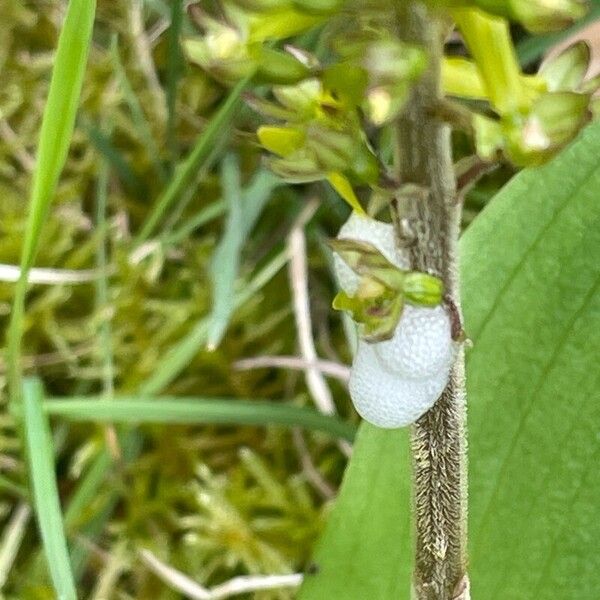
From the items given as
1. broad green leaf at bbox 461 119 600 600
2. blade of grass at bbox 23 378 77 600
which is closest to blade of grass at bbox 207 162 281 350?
blade of grass at bbox 23 378 77 600

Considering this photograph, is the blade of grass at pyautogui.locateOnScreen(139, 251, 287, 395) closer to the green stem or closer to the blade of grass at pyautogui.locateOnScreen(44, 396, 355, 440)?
the blade of grass at pyautogui.locateOnScreen(44, 396, 355, 440)

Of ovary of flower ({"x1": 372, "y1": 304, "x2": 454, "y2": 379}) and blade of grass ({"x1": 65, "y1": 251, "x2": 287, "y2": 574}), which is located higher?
ovary of flower ({"x1": 372, "y1": 304, "x2": 454, "y2": 379})

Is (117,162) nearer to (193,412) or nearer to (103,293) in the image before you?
(103,293)

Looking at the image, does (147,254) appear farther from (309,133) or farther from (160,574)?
(309,133)

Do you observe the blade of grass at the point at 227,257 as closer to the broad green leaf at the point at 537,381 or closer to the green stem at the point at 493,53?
the broad green leaf at the point at 537,381

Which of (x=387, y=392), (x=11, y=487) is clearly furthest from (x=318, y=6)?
(x=11, y=487)

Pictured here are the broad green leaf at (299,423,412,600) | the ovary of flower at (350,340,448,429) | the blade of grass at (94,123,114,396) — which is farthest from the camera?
the blade of grass at (94,123,114,396)
